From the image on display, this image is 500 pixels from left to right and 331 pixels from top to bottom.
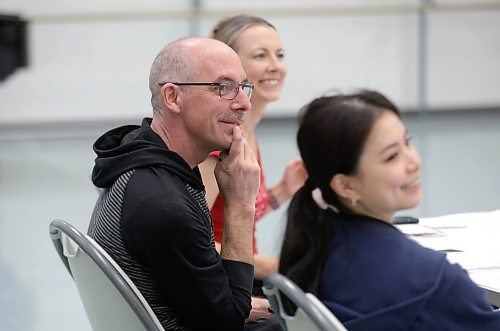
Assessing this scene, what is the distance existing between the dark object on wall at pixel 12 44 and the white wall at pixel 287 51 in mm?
853

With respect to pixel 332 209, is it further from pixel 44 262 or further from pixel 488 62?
pixel 488 62

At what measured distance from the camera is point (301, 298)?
4.90ft

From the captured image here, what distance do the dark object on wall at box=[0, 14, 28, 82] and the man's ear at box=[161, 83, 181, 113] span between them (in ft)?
18.9

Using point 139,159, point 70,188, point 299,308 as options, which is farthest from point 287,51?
point 299,308

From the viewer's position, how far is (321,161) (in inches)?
66.1

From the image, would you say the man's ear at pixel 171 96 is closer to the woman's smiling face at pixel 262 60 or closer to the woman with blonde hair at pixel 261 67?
the woman with blonde hair at pixel 261 67

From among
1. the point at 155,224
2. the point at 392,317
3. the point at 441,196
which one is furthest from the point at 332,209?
the point at 441,196

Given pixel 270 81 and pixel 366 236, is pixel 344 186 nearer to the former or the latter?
pixel 366 236

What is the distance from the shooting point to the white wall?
9.06 metres

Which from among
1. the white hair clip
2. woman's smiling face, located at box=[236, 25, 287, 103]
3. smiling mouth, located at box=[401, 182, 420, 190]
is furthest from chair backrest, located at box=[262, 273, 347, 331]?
woman's smiling face, located at box=[236, 25, 287, 103]

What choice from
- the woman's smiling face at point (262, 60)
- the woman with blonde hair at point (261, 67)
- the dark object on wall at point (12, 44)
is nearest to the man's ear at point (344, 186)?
the woman with blonde hair at point (261, 67)

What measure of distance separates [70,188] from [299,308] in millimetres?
5284

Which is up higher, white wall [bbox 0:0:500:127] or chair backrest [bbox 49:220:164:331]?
chair backrest [bbox 49:220:164:331]

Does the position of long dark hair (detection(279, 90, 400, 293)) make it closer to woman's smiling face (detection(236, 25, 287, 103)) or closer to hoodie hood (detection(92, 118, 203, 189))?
hoodie hood (detection(92, 118, 203, 189))
